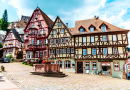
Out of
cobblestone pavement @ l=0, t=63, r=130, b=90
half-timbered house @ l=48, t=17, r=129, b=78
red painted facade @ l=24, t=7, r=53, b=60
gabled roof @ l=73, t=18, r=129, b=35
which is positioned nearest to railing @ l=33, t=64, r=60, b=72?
cobblestone pavement @ l=0, t=63, r=130, b=90

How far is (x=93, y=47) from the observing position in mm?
26734

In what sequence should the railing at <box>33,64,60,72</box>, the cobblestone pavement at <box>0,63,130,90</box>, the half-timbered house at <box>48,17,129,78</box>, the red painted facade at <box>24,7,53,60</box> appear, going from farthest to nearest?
1. the red painted facade at <box>24,7,53,60</box>
2. the half-timbered house at <box>48,17,129,78</box>
3. the railing at <box>33,64,60,72</box>
4. the cobblestone pavement at <box>0,63,130,90</box>

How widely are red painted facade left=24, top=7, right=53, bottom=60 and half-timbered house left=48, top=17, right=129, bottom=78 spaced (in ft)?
15.8

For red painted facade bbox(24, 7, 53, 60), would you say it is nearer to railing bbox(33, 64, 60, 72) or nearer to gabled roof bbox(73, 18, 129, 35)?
gabled roof bbox(73, 18, 129, 35)

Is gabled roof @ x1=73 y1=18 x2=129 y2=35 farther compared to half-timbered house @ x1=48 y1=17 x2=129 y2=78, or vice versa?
gabled roof @ x1=73 y1=18 x2=129 y2=35

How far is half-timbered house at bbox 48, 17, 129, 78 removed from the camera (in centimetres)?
2520

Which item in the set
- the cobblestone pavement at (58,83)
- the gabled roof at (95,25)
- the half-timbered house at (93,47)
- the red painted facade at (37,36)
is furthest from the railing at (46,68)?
the red painted facade at (37,36)

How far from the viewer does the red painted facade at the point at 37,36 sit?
34.1 meters

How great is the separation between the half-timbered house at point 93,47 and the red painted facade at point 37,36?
481cm

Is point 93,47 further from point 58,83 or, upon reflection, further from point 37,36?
point 37,36

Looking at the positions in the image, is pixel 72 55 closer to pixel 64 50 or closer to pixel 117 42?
pixel 64 50

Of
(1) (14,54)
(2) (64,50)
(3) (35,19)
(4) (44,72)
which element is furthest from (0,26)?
(4) (44,72)

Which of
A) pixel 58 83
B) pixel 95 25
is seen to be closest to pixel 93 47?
pixel 95 25

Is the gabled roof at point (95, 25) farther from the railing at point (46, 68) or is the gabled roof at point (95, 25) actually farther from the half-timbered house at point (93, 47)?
the railing at point (46, 68)
